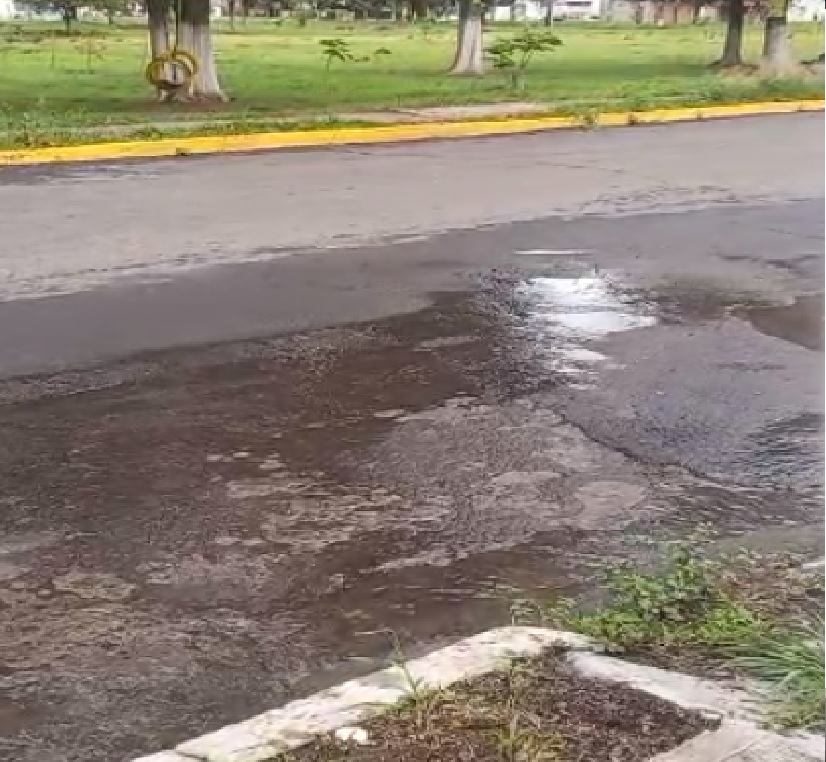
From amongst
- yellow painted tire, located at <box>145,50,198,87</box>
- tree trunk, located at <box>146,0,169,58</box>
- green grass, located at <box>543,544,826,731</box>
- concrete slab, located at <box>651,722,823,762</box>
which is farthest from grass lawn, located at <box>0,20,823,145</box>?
concrete slab, located at <box>651,722,823,762</box>

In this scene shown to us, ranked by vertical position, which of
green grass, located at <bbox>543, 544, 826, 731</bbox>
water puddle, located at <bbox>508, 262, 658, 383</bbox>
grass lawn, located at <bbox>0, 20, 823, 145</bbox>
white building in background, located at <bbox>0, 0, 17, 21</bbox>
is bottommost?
white building in background, located at <bbox>0, 0, 17, 21</bbox>

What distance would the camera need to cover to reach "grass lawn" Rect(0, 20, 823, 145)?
19.4 meters

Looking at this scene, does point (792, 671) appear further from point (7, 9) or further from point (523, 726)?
point (7, 9)

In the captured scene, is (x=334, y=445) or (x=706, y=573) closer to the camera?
(x=706, y=573)

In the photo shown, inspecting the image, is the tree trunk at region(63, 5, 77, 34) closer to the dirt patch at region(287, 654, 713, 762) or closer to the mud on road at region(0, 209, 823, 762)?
the mud on road at region(0, 209, 823, 762)

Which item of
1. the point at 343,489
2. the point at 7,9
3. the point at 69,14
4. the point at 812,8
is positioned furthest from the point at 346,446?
the point at 7,9

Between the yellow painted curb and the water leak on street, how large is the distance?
8434mm

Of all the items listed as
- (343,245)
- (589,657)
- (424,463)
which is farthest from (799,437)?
(343,245)

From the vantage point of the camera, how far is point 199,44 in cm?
A: 2009

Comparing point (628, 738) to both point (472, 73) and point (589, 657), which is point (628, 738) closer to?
point (589, 657)

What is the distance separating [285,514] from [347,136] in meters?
12.6

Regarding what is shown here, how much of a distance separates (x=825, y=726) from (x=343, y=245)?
7.40 meters

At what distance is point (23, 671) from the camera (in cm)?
387

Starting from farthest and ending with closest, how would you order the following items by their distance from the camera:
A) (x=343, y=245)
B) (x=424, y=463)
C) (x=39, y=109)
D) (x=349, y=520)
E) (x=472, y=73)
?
(x=472, y=73) < (x=39, y=109) < (x=343, y=245) < (x=424, y=463) < (x=349, y=520)
